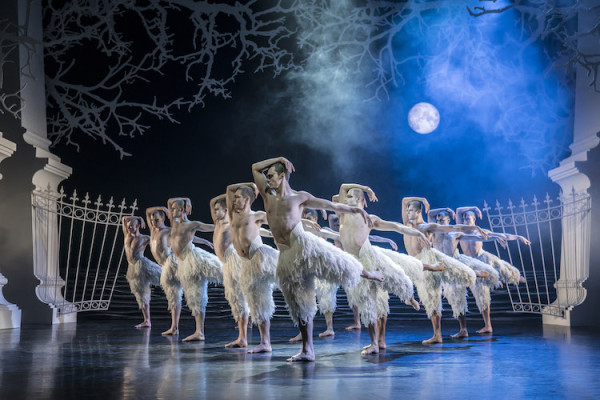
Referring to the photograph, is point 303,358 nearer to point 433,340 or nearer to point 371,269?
point 371,269


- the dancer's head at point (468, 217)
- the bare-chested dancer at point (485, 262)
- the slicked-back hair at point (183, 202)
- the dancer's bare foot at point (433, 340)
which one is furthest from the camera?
the dancer's head at point (468, 217)

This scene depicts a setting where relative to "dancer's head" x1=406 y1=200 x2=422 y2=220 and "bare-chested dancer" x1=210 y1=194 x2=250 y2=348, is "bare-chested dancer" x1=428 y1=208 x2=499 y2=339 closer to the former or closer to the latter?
"dancer's head" x1=406 y1=200 x2=422 y2=220

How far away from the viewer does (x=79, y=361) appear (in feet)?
15.2

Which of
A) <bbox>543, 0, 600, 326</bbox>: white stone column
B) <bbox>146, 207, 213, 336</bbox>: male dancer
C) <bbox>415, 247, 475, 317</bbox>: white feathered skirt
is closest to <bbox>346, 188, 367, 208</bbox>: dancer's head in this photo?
<bbox>415, 247, 475, 317</bbox>: white feathered skirt

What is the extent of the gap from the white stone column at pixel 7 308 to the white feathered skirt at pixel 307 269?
4.77 m

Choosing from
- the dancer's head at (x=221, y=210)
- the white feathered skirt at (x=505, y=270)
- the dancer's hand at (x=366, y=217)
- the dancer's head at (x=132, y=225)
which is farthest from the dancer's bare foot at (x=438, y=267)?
the dancer's head at (x=132, y=225)

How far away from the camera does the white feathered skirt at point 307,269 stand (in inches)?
180

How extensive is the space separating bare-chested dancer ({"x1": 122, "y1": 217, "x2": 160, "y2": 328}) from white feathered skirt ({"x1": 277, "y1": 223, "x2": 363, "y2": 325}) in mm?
3857

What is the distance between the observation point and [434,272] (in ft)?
20.1

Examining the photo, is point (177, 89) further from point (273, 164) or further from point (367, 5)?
point (273, 164)

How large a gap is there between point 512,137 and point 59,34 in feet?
27.1

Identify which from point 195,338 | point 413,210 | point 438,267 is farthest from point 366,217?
point 195,338

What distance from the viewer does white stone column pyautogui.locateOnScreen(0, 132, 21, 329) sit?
7793 millimetres

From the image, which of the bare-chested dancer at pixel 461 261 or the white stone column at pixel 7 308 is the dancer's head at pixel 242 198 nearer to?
the bare-chested dancer at pixel 461 261
